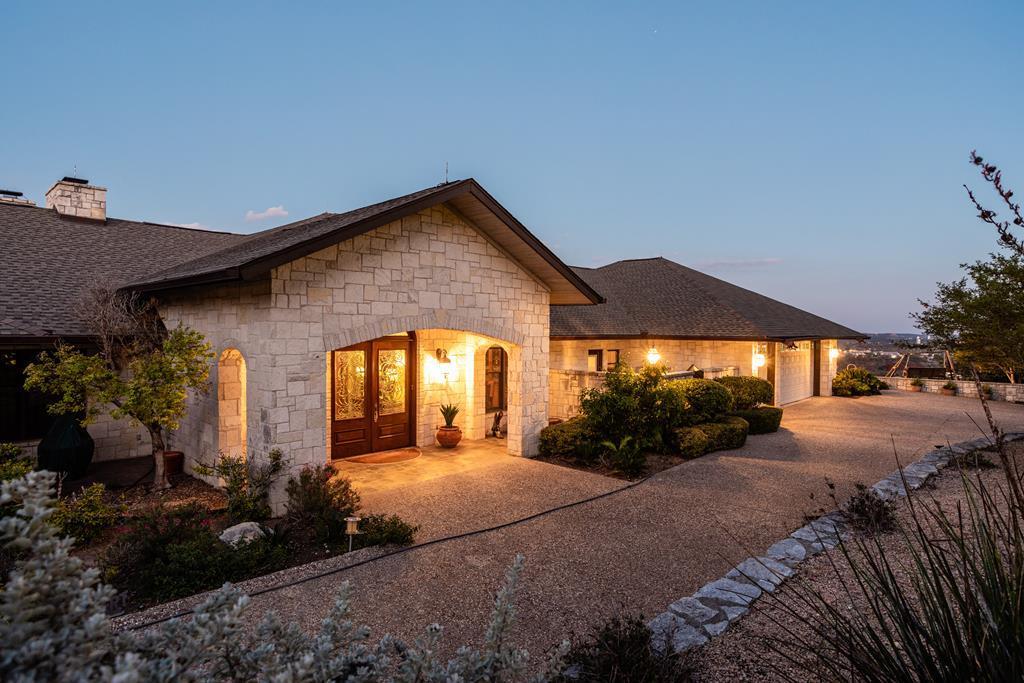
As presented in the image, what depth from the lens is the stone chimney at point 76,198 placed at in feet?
44.2

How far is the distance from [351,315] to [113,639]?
675 cm

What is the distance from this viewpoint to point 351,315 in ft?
26.3

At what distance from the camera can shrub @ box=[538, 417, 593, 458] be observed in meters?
10.8

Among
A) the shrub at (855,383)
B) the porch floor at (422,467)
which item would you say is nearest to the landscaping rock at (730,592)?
the porch floor at (422,467)

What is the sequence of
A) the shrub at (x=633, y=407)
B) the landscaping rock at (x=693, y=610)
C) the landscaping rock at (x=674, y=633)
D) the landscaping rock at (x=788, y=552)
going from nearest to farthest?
the landscaping rock at (x=674, y=633) → the landscaping rock at (x=693, y=610) → the landscaping rock at (x=788, y=552) → the shrub at (x=633, y=407)

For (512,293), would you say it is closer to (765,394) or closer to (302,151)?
(765,394)

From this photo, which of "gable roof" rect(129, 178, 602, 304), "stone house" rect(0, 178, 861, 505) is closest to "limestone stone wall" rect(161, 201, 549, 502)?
"stone house" rect(0, 178, 861, 505)

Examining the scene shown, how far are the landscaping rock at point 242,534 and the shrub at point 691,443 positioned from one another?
27.9ft

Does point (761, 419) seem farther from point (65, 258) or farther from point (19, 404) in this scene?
point (65, 258)

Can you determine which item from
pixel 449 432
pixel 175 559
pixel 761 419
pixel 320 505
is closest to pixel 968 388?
pixel 761 419

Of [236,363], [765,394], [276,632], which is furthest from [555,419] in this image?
[276,632]

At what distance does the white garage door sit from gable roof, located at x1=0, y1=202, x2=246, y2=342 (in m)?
20.3

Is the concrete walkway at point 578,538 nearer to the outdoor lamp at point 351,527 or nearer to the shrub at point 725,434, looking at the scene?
the shrub at point 725,434

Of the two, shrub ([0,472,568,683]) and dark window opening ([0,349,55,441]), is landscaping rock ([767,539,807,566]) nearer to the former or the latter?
shrub ([0,472,568,683])
